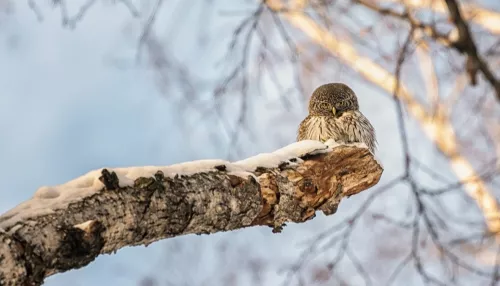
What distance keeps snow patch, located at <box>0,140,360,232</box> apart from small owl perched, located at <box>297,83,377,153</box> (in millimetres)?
988

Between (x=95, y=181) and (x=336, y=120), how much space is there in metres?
1.86

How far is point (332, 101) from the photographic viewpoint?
3270 millimetres

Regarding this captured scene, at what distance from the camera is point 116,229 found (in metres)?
1.50

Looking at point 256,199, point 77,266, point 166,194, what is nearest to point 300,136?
point 256,199

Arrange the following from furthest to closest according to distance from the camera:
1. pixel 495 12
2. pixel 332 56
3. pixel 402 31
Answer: pixel 332 56
pixel 495 12
pixel 402 31

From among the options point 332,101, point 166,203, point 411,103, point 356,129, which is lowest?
point 166,203

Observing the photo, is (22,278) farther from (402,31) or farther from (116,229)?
(402,31)

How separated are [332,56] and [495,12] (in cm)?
154

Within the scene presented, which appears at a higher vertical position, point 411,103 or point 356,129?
point 411,103

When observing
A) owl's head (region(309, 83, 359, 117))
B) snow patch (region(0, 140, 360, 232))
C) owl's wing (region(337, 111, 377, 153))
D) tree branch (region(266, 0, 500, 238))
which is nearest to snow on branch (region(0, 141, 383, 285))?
snow patch (region(0, 140, 360, 232))

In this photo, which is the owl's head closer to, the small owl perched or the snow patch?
the small owl perched

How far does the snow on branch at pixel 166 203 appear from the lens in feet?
4.39

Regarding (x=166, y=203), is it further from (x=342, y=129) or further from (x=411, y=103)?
(x=411, y=103)

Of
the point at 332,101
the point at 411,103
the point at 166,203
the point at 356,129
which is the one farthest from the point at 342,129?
the point at 411,103
